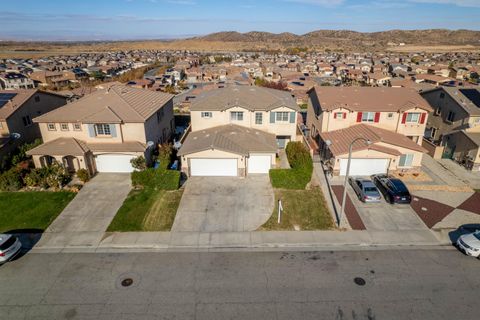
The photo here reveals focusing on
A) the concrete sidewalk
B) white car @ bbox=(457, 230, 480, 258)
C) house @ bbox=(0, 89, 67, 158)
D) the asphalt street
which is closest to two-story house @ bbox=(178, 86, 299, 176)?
the concrete sidewalk

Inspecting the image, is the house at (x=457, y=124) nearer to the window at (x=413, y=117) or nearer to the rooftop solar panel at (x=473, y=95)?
the rooftop solar panel at (x=473, y=95)

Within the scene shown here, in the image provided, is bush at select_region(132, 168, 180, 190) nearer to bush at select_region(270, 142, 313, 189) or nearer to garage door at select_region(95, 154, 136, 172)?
garage door at select_region(95, 154, 136, 172)

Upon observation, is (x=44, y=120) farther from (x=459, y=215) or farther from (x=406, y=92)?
(x=406, y=92)

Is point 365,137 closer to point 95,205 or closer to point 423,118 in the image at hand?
point 423,118

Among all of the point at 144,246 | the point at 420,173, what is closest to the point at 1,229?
the point at 144,246

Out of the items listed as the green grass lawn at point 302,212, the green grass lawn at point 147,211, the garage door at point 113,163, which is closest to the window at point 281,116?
the green grass lawn at point 302,212
